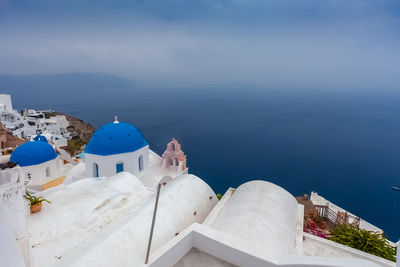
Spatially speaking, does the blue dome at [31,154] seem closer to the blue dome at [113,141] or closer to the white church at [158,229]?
the blue dome at [113,141]

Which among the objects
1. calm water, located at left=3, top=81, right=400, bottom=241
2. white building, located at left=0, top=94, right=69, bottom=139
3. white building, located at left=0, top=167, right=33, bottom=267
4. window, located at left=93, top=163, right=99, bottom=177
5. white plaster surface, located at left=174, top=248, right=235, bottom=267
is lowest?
calm water, located at left=3, top=81, right=400, bottom=241

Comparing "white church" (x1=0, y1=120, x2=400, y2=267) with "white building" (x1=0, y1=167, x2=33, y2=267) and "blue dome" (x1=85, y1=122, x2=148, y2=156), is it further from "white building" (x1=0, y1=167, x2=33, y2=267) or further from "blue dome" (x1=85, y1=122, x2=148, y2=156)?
"blue dome" (x1=85, y1=122, x2=148, y2=156)

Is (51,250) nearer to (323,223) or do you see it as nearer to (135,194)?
(135,194)

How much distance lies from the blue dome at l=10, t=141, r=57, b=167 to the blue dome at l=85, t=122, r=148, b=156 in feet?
20.4

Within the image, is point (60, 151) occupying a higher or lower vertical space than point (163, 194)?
lower

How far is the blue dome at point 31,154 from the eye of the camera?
70.6ft

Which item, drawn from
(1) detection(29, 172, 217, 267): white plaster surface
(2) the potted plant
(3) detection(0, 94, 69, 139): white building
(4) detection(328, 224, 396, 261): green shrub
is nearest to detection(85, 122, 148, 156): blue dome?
(1) detection(29, 172, 217, 267): white plaster surface

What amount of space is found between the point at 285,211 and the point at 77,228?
28.5ft

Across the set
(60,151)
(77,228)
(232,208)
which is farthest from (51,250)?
(60,151)

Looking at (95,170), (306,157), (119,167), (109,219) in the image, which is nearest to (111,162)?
(119,167)

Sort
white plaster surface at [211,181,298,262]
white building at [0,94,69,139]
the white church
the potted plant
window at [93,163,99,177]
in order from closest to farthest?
1. the white church
2. white plaster surface at [211,181,298,262]
3. the potted plant
4. window at [93,163,99,177]
5. white building at [0,94,69,139]

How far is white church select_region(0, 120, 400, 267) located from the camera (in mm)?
5398

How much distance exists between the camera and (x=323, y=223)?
13820mm

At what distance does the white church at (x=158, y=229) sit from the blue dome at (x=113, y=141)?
5739 mm
